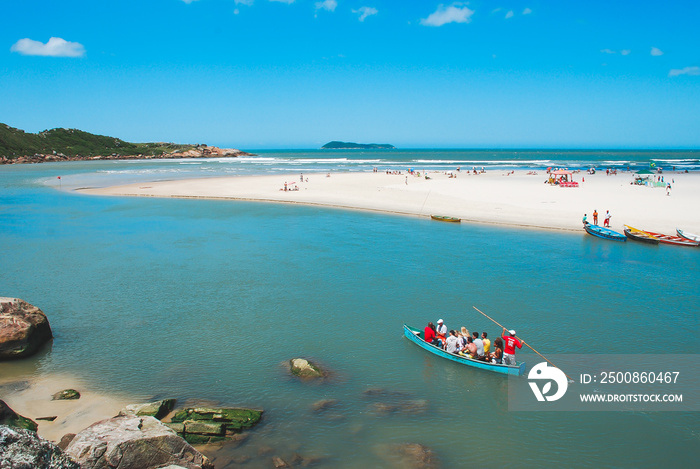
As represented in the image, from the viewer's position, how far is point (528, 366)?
16.6m

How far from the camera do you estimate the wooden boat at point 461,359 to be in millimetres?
15945

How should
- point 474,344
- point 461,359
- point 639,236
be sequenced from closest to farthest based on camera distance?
point 474,344, point 461,359, point 639,236

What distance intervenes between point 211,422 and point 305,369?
3969mm

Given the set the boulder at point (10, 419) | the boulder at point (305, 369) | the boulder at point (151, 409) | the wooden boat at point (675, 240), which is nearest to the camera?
the boulder at point (10, 419)

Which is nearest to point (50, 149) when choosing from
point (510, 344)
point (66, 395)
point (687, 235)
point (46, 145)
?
point (46, 145)

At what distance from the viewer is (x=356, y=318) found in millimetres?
20766

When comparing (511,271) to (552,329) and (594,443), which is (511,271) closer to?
(552,329)

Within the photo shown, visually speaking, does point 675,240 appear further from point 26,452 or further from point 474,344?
point 26,452

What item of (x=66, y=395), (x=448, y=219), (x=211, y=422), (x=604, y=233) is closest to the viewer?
(x=211, y=422)

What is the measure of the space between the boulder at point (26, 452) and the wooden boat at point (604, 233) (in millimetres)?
37147

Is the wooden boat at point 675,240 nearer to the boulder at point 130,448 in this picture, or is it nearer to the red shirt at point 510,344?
the red shirt at point 510,344

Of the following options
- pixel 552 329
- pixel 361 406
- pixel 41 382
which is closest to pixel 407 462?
pixel 361 406

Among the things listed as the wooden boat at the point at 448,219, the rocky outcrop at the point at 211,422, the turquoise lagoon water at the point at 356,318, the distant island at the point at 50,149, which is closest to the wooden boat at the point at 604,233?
the turquoise lagoon water at the point at 356,318

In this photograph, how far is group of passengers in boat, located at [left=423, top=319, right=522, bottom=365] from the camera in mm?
16125
